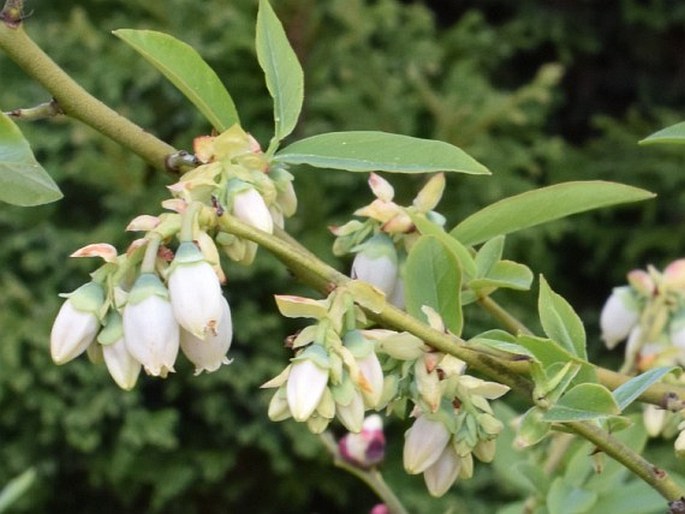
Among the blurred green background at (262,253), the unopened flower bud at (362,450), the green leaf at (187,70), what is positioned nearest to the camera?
the green leaf at (187,70)

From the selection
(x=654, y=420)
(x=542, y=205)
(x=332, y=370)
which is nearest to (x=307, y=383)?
(x=332, y=370)

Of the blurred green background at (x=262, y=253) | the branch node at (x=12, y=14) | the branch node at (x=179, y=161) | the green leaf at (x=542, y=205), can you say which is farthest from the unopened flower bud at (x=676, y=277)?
the blurred green background at (x=262, y=253)

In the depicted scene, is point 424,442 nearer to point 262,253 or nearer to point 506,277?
point 506,277

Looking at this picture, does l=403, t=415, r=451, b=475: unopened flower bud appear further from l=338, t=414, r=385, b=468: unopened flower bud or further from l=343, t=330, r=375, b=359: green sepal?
l=338, t=414, r=385, b=468: unopened flower bud

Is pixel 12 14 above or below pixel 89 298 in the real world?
above

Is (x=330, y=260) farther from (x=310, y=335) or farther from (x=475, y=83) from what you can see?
(x=310, y=335)

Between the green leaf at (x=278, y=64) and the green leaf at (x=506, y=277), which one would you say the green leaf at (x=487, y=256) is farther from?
the green leaf at (x=278, y=64)
